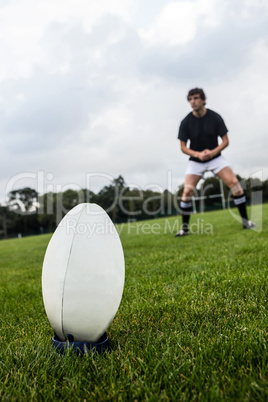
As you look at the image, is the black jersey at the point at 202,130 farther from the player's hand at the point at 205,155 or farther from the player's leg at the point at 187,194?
the player's leg at the point at 187,194

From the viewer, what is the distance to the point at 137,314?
2092mm

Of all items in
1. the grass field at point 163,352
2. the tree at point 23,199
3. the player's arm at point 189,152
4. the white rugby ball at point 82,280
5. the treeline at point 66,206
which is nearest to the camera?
the grass field at point 163,352

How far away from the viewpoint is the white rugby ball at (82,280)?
1.54 m

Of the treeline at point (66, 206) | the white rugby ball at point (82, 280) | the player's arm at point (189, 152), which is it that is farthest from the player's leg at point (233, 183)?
the treeline at point (66, 206)

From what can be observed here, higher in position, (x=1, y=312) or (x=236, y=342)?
(x=236, y=342)

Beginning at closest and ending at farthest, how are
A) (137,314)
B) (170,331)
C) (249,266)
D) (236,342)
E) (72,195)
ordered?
(236,342) < (170,331) < (137,314) < (249,266) < (72,195)

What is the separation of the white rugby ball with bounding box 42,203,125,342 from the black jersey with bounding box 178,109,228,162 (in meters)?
5.72

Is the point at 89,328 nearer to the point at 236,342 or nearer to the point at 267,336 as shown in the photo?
the point at 236,342

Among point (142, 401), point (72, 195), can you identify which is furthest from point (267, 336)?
point (72, 195)

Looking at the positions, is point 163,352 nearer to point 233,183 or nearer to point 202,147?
point 233,183

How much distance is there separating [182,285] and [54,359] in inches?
56.5

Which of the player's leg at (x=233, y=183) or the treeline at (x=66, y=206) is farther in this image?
the treeline at (x=66, y=206)

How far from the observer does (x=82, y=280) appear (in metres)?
1.54

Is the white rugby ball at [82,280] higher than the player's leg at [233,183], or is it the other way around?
the player's leg at [233,183]
